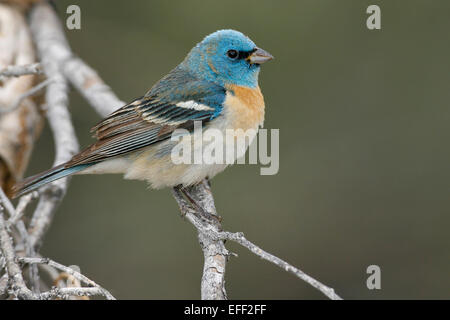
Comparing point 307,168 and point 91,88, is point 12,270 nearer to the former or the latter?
point 91,88

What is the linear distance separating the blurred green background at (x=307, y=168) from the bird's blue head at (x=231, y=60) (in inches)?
56.0

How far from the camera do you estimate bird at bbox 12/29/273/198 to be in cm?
381

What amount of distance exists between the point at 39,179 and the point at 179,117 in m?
1.03

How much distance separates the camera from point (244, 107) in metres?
3.96

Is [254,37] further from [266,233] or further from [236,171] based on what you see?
[266,233]

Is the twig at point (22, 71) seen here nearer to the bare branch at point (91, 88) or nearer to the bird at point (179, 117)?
the bird at point (179, 117)

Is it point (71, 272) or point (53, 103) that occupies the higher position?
point (53, 103)

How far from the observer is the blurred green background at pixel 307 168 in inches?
216

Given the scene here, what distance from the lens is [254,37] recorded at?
19.0ft

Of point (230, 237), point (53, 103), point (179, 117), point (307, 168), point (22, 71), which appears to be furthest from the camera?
point (307, 168)

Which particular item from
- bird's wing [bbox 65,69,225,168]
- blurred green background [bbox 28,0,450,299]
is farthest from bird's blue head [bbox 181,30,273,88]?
blurred green background [bbox 28,0,450,299]

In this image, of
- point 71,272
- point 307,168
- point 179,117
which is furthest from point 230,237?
point 307,168

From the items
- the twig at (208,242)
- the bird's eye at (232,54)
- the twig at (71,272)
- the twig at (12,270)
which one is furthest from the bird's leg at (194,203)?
the twig at (12,270)

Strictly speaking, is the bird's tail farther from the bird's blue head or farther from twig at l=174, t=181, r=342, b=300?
the bird's blue head
